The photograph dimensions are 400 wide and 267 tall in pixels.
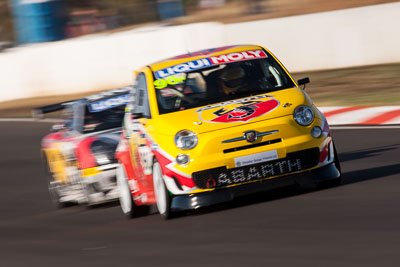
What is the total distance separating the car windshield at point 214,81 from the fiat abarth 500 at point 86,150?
5.16 feet

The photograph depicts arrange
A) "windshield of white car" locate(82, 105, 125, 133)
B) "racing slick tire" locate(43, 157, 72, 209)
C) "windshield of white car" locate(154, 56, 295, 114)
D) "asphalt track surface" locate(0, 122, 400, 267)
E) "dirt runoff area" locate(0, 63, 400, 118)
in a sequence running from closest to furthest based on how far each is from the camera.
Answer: "asphalt track surface" locate(0, 122, 400, 267) → "windshield of white car" locate(154, 56, 295, 114) → "windshield of white car" locate(82, 105, 125, 133) → "racing slick tire" locate(43, 157, 72, 209) → "dirt runoff area" locate(0, 63, 400, 118)

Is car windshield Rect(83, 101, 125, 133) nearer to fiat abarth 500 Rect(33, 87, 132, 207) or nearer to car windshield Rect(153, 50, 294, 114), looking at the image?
fiat abarth 500 Rect(33, 87, 132, 207)

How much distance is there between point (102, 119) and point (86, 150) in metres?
0.74

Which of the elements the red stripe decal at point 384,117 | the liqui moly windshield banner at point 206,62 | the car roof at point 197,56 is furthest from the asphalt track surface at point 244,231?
the red stripe decal at point 384,117

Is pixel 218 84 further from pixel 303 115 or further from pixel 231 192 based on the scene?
pixel 231 192

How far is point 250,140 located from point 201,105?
0.70 m

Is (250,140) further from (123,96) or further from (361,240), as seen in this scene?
(123,96)

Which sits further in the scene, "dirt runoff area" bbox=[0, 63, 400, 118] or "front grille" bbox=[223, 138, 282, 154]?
"dirt runoff area" bbox=[0, 63, 400, 118]

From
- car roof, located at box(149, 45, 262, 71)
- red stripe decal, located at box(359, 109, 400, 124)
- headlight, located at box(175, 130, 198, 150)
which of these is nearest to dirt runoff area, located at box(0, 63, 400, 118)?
red stripe decal, located at box(359, 109, 400, 124)

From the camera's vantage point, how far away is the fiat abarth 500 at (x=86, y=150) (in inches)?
383

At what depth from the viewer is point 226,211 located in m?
7.81

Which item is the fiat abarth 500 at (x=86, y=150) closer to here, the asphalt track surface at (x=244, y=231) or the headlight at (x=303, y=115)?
the asphalt track surface at (x=244, y=231)

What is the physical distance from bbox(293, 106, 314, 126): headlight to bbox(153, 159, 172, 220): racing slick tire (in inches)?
48.0

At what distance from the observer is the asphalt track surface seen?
5.70 meters
